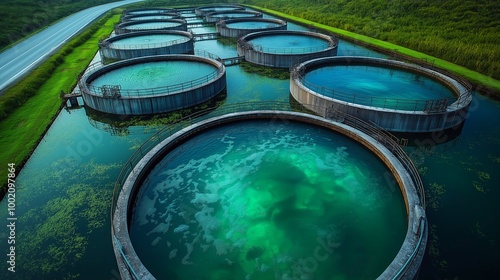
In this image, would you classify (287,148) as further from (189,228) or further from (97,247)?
(97,247)

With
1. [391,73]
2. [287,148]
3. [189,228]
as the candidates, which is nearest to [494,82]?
[391,73]

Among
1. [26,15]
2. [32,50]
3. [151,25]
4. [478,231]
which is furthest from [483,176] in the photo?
[26,15]

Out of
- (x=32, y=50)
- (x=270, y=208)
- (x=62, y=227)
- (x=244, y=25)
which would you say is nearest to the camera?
(x=62, y=227)

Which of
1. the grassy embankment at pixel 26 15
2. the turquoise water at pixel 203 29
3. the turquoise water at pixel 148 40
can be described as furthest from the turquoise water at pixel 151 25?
the grassy embankment at pixel 26 15

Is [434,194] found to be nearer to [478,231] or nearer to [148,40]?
[478,231]

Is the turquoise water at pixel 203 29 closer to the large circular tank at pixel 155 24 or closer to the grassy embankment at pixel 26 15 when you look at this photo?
the large circular tank at pixel 155 24

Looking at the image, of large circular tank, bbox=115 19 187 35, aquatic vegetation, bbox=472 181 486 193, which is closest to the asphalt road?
large circular tank, bbox=115 19 187 35

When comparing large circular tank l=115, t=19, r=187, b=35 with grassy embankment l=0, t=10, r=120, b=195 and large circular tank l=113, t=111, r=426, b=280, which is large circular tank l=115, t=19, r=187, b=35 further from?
large circular tank l=113, t=111, r=426, b=280
